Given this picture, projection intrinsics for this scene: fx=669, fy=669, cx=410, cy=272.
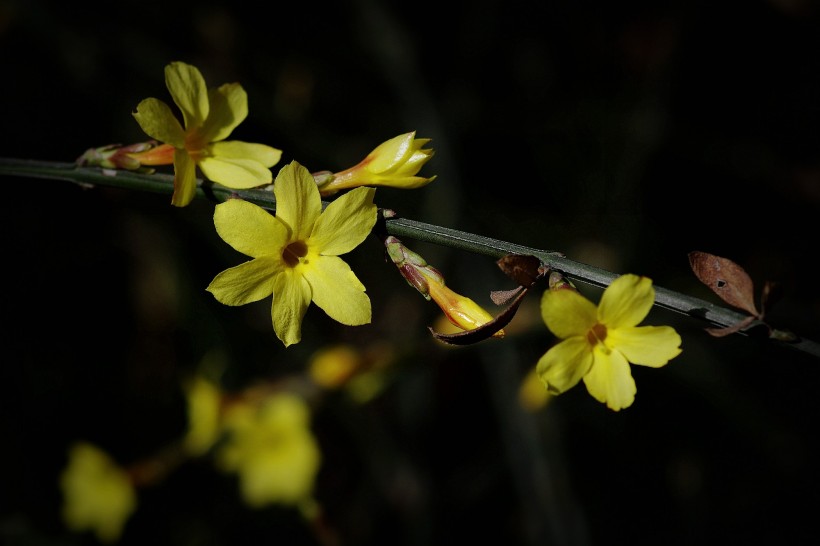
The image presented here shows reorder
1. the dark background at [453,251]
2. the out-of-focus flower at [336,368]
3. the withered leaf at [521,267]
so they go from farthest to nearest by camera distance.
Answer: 1. the dark background at [453,251]
2. the out-of-focus flower at [336,368]
3. the withered leaf at [521,267]

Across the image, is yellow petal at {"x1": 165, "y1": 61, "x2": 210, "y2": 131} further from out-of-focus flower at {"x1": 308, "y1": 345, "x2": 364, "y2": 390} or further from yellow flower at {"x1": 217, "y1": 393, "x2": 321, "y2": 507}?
yellow flower at {"x1": 217, "y1": 393, "x2": 321, "y2": 507}

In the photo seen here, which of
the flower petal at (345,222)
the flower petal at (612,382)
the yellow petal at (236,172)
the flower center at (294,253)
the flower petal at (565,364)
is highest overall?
the yellow petal at (236,172)

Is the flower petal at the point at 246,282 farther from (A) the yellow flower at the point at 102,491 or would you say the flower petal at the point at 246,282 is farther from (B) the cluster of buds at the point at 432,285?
(A) the yellow flower at the point at 102,491

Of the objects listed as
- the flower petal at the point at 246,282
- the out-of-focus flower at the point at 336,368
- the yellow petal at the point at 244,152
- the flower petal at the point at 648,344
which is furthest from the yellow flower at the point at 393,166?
the out-of-focus flower at the point at 336,368

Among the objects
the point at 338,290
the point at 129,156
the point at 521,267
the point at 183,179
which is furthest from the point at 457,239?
the point at 129,156

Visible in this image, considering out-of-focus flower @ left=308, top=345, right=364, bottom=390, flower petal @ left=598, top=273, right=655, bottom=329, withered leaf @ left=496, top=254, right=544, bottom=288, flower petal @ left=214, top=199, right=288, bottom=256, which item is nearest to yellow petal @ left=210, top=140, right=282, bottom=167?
flower petal @ left=214, top=199, right=288, bottom=256

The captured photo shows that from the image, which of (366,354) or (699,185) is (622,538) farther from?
(699,185)

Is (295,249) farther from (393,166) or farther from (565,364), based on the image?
(565,364)
